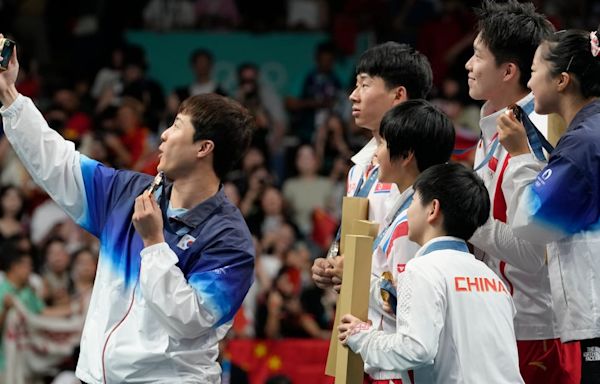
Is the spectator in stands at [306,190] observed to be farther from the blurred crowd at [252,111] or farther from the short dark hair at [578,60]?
the short dark hair at [578,60]

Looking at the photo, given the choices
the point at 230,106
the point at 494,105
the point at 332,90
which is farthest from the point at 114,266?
the point at 332,90

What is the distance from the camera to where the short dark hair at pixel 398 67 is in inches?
230

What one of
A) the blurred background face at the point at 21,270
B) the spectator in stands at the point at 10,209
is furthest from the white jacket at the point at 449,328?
the spectator in stands at the point at 10,209

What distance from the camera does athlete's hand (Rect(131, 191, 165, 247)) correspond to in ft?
16.9

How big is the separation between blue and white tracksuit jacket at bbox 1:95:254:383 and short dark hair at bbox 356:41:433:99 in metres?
0.97

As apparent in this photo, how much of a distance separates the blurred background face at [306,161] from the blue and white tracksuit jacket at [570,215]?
7.33 metres

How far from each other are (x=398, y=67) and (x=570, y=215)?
1.27 m

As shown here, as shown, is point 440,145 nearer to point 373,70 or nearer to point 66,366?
point 373,70

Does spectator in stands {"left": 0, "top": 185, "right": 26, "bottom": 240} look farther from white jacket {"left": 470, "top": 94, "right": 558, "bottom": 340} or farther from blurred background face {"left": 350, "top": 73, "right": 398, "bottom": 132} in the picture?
white jacket {"left": 470, "top": 94, "right": 558, "bottom": 340}

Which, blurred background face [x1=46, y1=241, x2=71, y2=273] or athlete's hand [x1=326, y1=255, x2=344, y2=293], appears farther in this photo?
blurred background face [x1=46, y1=241, x2=71, y2=273]

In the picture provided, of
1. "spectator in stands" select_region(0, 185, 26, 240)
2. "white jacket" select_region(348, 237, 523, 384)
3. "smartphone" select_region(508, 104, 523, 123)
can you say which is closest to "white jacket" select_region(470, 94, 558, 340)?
"smartphone" select_region(508, 104, 523, 123)

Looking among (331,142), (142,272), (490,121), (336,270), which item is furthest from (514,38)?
(331,142)

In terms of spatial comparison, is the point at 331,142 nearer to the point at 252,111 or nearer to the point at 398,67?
the point at 252,111

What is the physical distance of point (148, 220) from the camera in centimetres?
514
